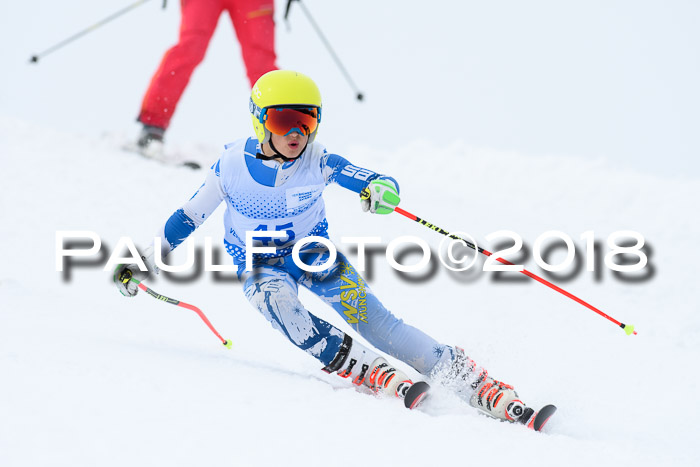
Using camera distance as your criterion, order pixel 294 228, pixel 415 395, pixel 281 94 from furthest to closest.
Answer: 1. pixel 294 228
2. pixel 281 94
3. pixel 415 395

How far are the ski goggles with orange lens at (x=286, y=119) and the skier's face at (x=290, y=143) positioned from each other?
0.06ft

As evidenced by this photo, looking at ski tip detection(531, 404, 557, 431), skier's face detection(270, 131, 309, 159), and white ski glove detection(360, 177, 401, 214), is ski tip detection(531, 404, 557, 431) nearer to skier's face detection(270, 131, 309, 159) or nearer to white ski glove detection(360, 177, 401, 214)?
white ski glove detection(360, 177, 401, 214)

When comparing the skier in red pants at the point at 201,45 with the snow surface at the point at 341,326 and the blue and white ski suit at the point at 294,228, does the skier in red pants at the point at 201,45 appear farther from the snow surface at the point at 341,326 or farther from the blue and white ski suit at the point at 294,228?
the blue and white ski suit at the point at 294,228

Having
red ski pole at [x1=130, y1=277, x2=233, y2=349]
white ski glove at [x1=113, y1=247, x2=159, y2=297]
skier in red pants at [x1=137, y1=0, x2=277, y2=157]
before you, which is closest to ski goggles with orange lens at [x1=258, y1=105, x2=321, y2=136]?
white ski glove at [x1=113, y1=247, x2=159, y2=297]

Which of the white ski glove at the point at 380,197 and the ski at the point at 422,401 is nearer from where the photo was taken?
the ski at the point at 422,401

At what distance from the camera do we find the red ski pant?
20.6ft

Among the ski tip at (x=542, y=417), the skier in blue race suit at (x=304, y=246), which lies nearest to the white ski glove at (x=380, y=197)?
the skier in blue race suit at (x=304, y=246)

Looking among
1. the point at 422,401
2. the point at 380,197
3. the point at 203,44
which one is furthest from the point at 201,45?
the point at 422,401

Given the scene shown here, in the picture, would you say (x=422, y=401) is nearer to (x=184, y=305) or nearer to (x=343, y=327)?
(x=184, y=305)

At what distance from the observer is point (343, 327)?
498 centimetres

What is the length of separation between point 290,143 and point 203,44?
3.80 metres

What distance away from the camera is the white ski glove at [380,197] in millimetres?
2975

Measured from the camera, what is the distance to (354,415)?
2350 mm

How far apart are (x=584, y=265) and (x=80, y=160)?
466 centimetres
